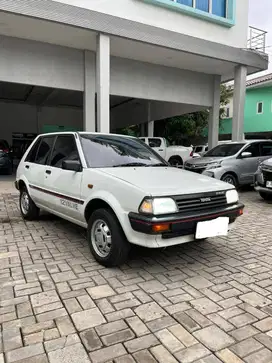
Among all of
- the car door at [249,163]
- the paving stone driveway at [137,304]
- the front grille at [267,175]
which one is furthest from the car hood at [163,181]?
the car door at [249,163]

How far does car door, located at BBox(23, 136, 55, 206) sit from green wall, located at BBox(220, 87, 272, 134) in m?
20.7

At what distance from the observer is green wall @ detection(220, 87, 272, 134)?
22.0m

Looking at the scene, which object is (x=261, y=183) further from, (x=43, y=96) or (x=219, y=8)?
(x=43, y=96)

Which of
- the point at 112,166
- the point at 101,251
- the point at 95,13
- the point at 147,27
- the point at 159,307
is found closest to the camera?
the point at 159,307

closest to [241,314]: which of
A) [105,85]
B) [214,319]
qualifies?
[214,319]

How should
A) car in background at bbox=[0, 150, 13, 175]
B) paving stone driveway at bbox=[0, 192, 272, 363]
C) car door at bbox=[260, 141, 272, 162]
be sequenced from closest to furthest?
1. paving stone driveway at bbox=[0, 192, 272, 363]
2. car door at bbox=[260, 141, 272, 162]
3. car in background at bbox=[0, 150, 13, 175]

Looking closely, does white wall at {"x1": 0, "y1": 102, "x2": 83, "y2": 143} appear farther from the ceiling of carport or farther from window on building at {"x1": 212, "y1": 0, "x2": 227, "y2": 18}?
window on building at {"x1": 212, "y1": 0, "x2": 227, "y2": 18}

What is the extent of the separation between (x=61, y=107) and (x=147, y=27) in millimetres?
13370

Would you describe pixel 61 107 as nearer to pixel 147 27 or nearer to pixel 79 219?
pixel 147 27

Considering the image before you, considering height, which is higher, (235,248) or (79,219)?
(79,219)

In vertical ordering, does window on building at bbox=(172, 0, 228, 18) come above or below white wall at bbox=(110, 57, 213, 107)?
above

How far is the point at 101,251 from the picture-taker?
136 inches

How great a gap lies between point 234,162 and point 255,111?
16384 millimetres

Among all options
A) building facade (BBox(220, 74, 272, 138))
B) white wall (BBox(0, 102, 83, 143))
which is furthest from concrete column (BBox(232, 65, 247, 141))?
white wall (BBox(0, 102, 83, 143))
